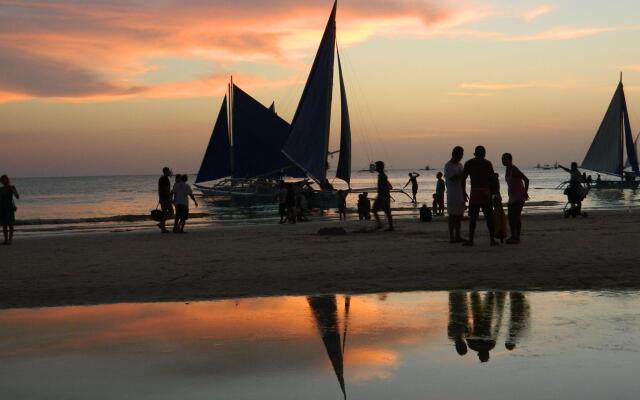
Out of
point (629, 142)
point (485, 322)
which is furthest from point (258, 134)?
point (485, 322)

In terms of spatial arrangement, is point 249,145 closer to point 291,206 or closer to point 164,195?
point 291,206

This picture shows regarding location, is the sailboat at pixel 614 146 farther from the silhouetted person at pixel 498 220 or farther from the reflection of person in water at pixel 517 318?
the reflection of person in water at pixel 517 318

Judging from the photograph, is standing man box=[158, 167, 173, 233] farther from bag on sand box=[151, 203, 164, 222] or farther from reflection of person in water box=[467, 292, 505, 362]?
reflection of person in water box=[467, 292, 505, 362]

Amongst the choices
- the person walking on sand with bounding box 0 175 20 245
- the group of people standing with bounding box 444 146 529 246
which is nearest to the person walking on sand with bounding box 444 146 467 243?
the group of people standing with bounding box 444 146 529 246

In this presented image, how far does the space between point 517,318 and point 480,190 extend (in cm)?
662

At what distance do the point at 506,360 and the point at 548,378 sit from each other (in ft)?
1.77

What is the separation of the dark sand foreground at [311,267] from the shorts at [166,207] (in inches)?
151

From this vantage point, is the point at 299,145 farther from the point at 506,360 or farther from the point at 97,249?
the point at 506,360

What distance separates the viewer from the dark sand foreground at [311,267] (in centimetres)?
908

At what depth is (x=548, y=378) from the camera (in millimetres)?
4770

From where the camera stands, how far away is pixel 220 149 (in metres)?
66.7

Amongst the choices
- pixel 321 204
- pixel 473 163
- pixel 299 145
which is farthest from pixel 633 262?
pixel 321 204

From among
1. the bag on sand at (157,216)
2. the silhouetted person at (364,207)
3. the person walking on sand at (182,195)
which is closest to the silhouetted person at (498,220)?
the person walking on sand at (182,195)

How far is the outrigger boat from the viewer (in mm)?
35594
